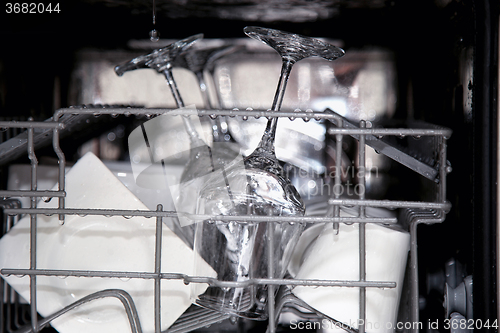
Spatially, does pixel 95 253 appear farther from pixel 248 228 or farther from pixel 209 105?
pixel 209 105

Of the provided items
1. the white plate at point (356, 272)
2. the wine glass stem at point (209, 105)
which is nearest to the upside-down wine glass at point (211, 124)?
the wine glass stem at point (209, 105)

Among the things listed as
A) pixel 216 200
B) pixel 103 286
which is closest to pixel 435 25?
pixel 216 200

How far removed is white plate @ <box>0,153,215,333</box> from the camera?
44 centimetres

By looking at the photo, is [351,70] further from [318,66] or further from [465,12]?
[465,12]

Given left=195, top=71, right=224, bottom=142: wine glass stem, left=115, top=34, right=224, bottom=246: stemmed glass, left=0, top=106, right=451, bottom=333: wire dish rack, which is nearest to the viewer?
left=0, top=106, right=451, bottom=333: wire dish rack

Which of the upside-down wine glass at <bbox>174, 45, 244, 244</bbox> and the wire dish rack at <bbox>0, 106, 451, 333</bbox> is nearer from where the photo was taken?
the wire dish rack at <bbox>0, 106, 451, 333</bbox>

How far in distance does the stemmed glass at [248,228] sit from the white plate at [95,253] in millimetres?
38

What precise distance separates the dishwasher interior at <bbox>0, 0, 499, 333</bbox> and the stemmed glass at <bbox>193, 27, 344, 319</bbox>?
0.01 m

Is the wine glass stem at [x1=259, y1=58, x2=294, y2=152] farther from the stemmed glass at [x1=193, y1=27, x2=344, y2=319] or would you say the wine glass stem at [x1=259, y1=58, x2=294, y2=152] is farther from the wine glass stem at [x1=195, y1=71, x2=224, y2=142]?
the wine glass stem at [x1=195, y1=71, x2=224, y2=142]

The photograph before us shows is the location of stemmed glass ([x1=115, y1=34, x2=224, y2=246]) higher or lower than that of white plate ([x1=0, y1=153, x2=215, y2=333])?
higher

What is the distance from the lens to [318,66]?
727mm

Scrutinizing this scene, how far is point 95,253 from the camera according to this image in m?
0.46

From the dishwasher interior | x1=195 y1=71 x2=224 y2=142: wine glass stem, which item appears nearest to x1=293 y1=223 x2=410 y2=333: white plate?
the dishwasher interior

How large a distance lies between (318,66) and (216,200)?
397mm
